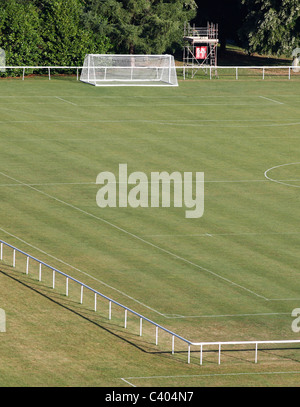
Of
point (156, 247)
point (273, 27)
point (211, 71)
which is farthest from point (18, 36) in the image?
point (156, 247)

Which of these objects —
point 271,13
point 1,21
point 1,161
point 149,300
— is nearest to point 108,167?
point 1,161

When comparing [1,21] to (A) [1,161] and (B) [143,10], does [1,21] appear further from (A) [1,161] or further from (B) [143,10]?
(A) [1,161]

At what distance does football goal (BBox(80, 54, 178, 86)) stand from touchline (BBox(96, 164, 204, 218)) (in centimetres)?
2789

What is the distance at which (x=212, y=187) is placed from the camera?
216ft

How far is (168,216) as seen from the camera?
195 ft

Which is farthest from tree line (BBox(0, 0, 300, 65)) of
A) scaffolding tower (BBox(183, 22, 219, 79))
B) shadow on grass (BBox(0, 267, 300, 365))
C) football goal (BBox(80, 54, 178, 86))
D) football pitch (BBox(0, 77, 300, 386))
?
shadow on grass (BBox(0, 267, 300, 365))

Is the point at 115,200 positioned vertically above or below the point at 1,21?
below

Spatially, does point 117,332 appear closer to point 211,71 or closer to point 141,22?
point 211,71

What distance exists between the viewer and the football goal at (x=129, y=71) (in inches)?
3812

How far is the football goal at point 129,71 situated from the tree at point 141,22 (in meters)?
5.51

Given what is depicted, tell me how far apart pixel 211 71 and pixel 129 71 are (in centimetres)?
1169

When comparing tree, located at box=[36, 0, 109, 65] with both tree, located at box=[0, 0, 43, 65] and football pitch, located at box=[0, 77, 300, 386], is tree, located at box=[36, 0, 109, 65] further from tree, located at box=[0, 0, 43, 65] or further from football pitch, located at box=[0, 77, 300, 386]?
football pitch, located at box=[0, 77, 300, 386]

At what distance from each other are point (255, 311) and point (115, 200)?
735 inches

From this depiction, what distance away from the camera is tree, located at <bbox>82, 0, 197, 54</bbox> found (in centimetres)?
10412
